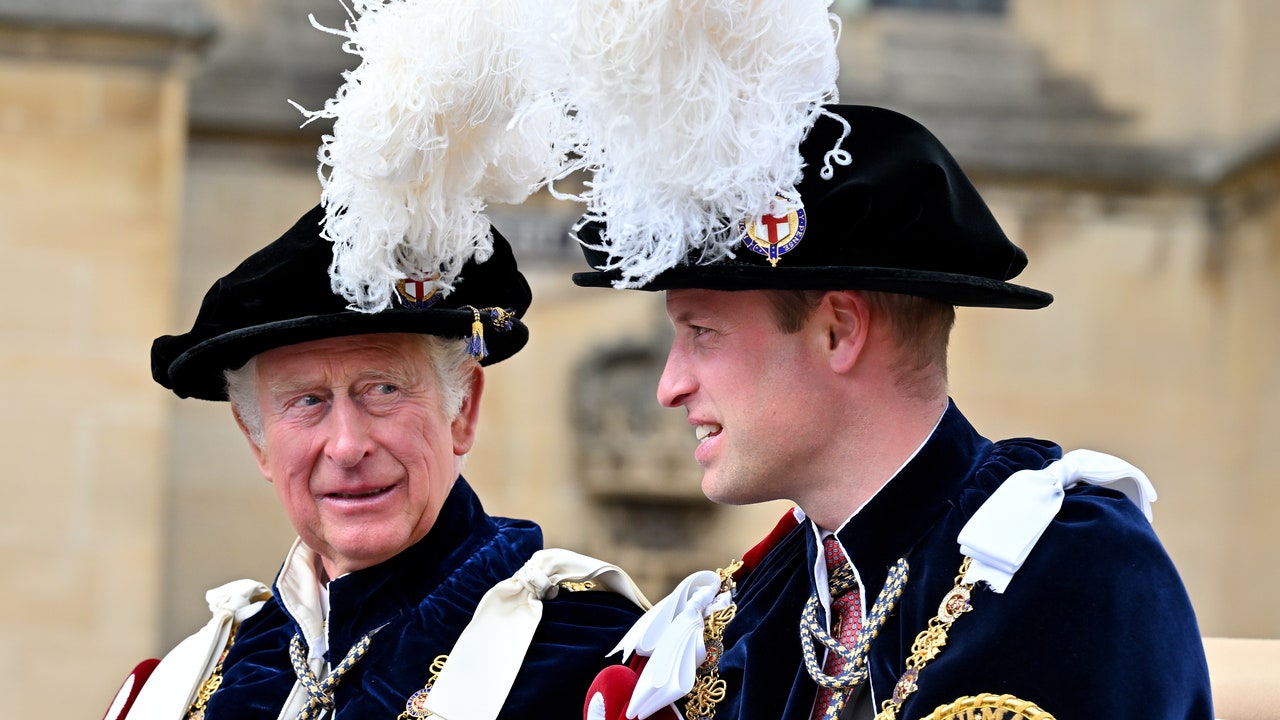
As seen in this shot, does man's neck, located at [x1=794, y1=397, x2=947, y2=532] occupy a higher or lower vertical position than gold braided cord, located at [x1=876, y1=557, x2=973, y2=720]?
higher

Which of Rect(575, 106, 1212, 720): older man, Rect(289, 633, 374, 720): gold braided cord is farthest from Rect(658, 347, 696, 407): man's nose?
Rect(289, 633, 374, 720): gold braided cord

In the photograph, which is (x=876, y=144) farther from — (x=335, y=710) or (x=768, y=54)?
(x=335, y=710)

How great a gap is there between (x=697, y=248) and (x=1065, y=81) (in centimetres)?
585

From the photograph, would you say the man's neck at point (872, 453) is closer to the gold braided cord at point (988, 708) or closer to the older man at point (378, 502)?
the gold braided cord at point (988, 708)

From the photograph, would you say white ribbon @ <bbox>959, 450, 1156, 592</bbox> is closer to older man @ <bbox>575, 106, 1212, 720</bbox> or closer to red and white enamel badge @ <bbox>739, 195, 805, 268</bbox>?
older man @ <bbox>575, 106, 1212, 720</bbox>

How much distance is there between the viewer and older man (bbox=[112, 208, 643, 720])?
3154 millimetres

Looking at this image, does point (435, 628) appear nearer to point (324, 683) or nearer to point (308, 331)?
point (324, 683)

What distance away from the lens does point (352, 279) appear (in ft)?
10.4

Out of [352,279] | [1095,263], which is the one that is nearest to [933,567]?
[352,279]

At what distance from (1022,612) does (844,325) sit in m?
0.53

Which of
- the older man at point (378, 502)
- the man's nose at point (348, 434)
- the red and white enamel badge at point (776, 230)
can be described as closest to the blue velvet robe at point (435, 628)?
the older man at point (378, 502)

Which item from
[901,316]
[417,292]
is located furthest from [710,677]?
[417,292]

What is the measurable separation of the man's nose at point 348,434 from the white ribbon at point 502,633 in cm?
36

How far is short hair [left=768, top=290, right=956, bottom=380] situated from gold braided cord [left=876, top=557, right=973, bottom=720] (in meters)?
0.36
